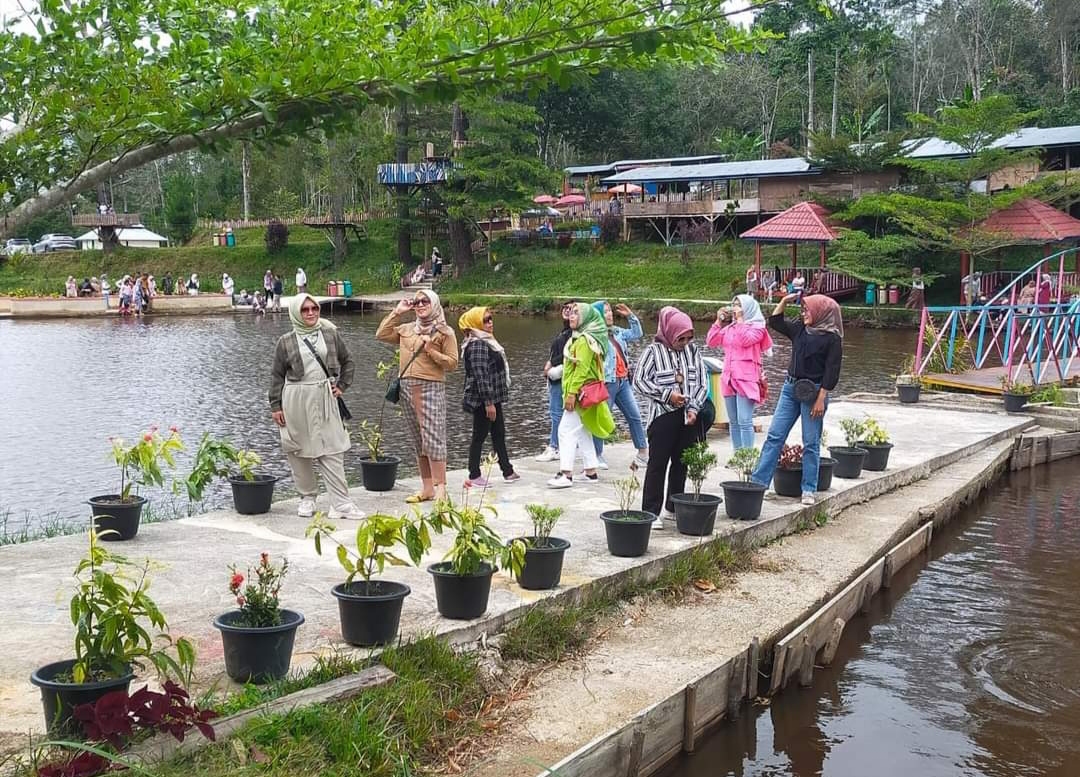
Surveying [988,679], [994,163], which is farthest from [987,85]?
[988,679]

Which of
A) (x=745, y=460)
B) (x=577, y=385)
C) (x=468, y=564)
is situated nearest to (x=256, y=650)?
(x=468, y=564)

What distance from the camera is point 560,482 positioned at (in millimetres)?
9352

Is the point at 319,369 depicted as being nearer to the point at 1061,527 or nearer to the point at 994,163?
the point at 1061,527

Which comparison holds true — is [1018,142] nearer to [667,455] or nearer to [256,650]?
[667,455]

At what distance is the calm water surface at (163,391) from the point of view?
12773 millimetres

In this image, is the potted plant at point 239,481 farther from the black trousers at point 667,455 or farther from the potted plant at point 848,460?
the potted plant at point 848,460

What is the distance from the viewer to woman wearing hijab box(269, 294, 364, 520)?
7695 millimetres

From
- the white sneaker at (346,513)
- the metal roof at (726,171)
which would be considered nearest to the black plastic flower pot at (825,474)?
the white sneaker at (346,513)

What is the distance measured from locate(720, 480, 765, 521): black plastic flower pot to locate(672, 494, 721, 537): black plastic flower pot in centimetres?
53

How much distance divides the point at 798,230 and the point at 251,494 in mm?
29985

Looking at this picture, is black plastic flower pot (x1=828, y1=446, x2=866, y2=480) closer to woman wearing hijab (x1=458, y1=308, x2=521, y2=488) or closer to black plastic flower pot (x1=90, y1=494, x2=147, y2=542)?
woman wearing hijab (x1=458, y1=308, x2=521, y2=488)

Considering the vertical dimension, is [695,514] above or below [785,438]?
below

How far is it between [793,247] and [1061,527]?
2736cm

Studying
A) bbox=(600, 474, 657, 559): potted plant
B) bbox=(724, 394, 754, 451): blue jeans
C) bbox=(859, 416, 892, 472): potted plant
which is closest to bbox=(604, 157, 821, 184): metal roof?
bbox=(859, 416, 892, 472): potted plant
